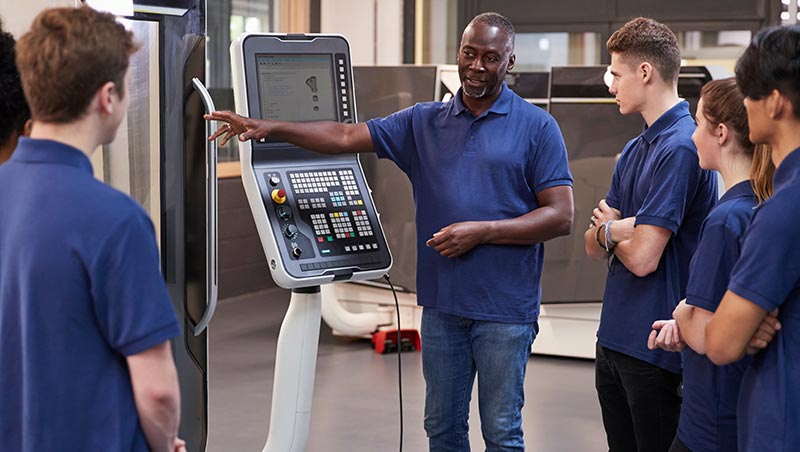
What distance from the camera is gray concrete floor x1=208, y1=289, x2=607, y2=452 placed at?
4305mm

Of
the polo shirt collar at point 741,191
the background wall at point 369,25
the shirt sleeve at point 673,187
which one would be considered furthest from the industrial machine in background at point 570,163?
the polo shirt collar at point 741,191

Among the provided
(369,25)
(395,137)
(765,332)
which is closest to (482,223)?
(395,137)

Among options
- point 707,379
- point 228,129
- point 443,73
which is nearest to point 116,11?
point 228,129

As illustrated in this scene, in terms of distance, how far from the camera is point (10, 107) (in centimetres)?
188

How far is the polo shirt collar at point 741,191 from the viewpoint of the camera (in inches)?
78.8

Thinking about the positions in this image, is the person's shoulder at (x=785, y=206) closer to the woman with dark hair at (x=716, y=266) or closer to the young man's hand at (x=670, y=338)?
the woman with dark hair at (x=716, y=266)

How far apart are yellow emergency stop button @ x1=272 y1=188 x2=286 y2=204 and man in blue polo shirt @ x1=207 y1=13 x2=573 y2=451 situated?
15 centimetres

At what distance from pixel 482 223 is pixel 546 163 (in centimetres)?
26

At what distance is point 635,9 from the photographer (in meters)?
8.09

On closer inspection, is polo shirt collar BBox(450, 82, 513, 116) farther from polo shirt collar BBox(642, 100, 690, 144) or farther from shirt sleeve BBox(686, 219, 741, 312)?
shirt sleeve BBox(686, 219, 741, 312)

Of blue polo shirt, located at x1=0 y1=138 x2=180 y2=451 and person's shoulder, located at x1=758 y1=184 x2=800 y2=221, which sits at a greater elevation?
person's shoulder, located at x1=758 y1=184 x2=800 y2=221

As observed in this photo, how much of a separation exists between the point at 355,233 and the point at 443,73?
9.08ft

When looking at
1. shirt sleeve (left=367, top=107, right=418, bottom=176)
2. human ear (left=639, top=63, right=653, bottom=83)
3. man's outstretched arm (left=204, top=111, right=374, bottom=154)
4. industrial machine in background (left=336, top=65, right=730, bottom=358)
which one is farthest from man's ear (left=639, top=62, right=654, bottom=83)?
industrial machine in background (left=336, top=65, right=730, bottom=358)

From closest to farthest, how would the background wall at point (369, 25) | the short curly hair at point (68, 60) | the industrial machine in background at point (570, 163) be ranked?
the short curly hair at point (68, 60) < the industrial machine in background at point (570, 163) < the background wall at point (369, 25)
